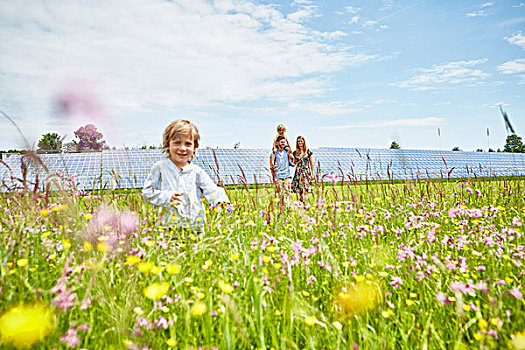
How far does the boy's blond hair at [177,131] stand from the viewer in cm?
387

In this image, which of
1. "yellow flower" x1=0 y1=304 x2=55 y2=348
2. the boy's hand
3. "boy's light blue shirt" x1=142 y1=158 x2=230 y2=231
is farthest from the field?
"boy's light blue shirt" x1=142 y1=158 x2=230 y2=231

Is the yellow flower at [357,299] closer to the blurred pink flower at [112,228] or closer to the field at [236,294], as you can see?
the field at [236,294]

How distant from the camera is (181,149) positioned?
386cm

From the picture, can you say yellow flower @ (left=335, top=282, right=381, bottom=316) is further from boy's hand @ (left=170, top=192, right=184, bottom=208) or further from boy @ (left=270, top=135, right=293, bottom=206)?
boy @ (left=270, top=135, right=293, bottom=206)

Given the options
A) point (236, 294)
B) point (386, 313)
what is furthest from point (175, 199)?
point (386, 313)

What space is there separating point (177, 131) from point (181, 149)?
222 millimetres

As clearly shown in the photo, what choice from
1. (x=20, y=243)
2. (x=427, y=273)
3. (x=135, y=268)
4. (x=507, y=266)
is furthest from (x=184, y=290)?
(x=507, y=266)

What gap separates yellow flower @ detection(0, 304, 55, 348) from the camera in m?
1.52

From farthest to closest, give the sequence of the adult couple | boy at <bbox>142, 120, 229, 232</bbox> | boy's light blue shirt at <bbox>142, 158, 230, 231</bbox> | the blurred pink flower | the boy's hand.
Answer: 1. the adult couple
2. boy at <bbox>142, 120, 229, 232</bbox>
3. boy's light blue shirt at <bbox>142, 158, 230, 231</bbox>
4. the boy's hand
5. the blurred pink flower

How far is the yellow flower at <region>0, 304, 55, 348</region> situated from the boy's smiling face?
237 centimetres

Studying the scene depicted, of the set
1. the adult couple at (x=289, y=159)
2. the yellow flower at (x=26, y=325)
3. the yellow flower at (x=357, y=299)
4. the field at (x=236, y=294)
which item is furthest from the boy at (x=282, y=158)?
the yellow flower at (x=26, y=325)

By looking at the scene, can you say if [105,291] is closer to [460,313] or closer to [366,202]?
[460,313]

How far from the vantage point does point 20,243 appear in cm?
214

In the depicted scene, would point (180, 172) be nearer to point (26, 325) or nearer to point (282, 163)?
point (26, 325)
